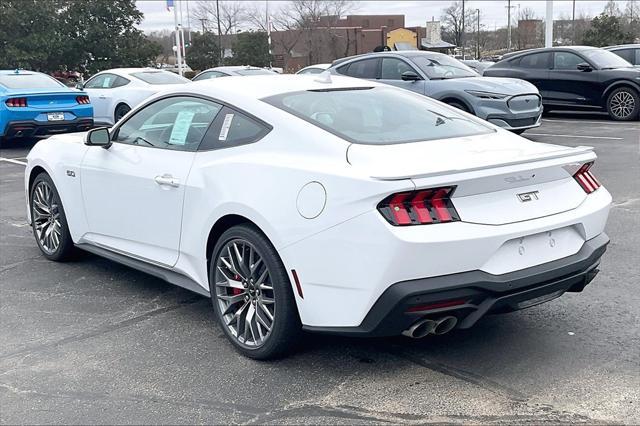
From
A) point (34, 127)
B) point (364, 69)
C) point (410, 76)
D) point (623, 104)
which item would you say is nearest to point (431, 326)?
point (410, 76)

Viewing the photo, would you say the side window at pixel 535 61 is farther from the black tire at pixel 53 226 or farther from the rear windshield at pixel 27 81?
the black tire at pixel 53 226

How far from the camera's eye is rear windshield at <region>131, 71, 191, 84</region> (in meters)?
15.2

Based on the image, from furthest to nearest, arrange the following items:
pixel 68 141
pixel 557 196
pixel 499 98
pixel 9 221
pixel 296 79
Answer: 1. pixel 499 98
2. pixel 9 221
3. pixel 68 141
4. pixel 296 79
5. pixel 557 196

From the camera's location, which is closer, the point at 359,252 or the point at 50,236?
the point at 359,252

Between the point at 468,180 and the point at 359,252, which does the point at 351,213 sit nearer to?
the point at 359,252

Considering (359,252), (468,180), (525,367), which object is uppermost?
(468,180)

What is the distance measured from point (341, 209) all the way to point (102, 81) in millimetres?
13557

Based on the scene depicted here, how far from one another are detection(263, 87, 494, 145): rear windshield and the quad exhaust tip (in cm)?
99

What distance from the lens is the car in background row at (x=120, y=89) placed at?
14.8 m

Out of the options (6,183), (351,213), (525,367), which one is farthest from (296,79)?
(6,183)

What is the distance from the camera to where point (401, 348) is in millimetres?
4070

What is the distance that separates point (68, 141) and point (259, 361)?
9.05 ft

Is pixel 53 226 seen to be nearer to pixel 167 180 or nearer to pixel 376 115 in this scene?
pixel 167 180

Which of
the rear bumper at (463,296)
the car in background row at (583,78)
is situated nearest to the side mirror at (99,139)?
the rear bumper at (463,296)
